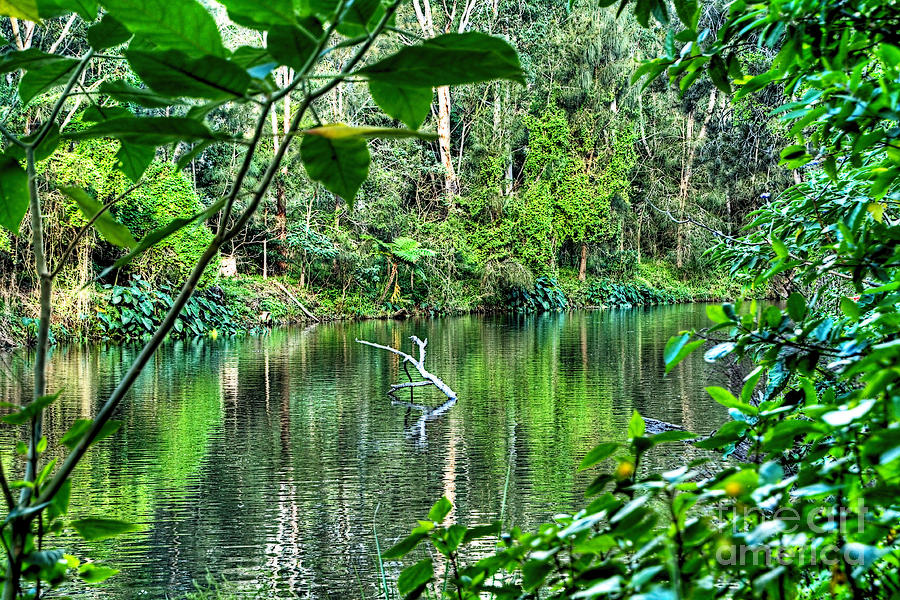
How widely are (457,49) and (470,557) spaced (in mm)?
4873

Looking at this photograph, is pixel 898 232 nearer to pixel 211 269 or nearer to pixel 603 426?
pixel 603 426

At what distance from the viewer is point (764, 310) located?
3.49 ft

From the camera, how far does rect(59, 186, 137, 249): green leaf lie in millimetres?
777

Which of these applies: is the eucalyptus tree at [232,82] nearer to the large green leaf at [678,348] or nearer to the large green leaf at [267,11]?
the large green leaf at [267,11]

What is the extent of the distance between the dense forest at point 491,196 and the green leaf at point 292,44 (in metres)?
17.9

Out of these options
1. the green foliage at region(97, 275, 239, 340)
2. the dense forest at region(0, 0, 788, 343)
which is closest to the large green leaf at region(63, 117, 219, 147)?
the green foliage at region(97, 275, 239, 340)

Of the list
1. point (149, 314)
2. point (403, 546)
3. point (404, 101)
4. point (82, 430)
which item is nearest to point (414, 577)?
point (403, 546)

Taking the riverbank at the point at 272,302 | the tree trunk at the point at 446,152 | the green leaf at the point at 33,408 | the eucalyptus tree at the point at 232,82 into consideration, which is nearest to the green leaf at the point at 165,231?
the eucalyptus tree at the point at 232,82

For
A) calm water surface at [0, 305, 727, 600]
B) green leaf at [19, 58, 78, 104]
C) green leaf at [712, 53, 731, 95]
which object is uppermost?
green leaf at [712, 53, 731, 95]

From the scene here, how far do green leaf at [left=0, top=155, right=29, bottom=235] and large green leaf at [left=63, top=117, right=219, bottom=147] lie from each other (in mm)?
203

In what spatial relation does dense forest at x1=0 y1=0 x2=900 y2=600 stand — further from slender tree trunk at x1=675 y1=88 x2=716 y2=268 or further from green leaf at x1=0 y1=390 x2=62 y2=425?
slender tree trunk at x1=675 y1=88 x2=716 y2=268

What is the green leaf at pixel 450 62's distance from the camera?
520 mm

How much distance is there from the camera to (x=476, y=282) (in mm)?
27250

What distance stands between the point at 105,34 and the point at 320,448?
313 inches
